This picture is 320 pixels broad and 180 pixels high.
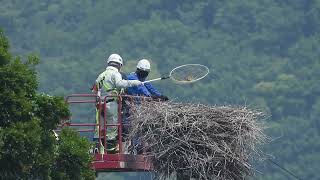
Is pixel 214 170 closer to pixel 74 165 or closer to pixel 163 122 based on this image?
pixel 163 122

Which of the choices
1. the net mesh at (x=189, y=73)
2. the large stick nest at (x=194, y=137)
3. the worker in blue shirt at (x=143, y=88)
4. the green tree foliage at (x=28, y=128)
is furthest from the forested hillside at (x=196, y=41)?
the green tree foliage at (x=28, y=128)

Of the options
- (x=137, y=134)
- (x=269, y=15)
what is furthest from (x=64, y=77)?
(x=137, y=134)

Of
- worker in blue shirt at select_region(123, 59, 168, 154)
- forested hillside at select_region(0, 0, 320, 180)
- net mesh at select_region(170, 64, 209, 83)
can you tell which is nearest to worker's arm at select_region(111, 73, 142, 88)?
worker in blue shirt at select_region(123, 59, 168, 154)

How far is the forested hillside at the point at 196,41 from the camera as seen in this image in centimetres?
10869

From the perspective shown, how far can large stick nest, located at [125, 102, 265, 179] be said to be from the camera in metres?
29.2

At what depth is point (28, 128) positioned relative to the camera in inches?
1013

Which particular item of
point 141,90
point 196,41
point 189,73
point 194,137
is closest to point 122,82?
point 141,90

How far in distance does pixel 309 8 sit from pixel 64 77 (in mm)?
20921

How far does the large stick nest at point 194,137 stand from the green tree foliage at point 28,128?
7.33ft

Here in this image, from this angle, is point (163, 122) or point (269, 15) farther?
point (269, 15)

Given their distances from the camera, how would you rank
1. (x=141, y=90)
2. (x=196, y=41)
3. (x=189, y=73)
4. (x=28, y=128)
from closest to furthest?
(x=28, y=128) → (x=141, y=90) → (x=189, y=73) → (x=196, y=41)

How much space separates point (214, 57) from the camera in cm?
11800

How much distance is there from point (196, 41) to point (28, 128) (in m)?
98.3

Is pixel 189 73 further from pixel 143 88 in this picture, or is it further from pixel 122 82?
pixel 122 82
